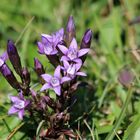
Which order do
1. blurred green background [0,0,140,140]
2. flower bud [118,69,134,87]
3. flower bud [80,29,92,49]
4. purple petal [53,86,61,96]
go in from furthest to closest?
flower bud [118,69,134,87] → blurred green background [0,0,140,140] → flower bud [80,29,92,49] → purple petal [53,86,61,96]

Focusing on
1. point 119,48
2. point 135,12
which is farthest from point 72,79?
point 135,12

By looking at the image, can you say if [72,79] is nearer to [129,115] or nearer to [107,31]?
[129,115]

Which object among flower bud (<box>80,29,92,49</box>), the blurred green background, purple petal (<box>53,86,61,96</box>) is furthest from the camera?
the blurred green background

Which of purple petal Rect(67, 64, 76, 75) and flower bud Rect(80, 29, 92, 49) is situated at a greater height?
flower bud Rect(80, 29, 92, 49)

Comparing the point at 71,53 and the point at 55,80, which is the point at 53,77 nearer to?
the point at 55,80

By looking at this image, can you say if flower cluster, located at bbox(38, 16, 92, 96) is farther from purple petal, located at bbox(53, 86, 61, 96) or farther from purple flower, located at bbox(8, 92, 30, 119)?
purple flower, located at bbox(8, 92, 30, 119)

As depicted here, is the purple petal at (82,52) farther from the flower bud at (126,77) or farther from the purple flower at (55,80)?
the flower bud at (126,77)

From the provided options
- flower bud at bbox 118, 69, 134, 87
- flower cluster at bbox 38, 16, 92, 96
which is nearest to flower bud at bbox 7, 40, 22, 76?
flower cluster at bbox 38, 16, 92, 96

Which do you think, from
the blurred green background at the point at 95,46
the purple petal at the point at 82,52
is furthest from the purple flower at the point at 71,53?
the blurred green background at the point at 95,46
